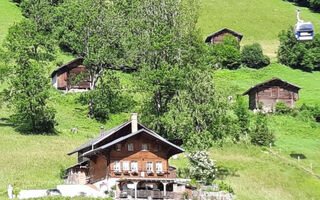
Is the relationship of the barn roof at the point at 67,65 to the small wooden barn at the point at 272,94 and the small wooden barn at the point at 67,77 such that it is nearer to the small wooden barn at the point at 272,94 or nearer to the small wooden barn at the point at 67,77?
the small wooden barn at the point at 67,77

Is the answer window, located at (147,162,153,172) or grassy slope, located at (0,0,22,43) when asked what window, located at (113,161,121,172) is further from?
grassy slope, located at (0,0,22,43)

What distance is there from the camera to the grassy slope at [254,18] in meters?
137

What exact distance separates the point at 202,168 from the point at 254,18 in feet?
311

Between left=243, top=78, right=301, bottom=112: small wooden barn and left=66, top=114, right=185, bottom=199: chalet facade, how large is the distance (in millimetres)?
41623

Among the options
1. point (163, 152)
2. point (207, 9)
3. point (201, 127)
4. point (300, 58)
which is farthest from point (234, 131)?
point (207, 9)

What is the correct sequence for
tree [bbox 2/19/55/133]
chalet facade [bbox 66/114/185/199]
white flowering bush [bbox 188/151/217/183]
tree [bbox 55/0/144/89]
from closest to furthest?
chalet facade [bbox 66/114/185/199] → white flowering bush [bbox 188/151/217/183] → tree [bbox 2/19/55/133] → tree [bbox 55/0/144/89]

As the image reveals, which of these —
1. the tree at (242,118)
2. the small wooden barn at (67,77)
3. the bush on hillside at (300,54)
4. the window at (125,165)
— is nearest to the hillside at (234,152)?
the tree at (242,118)

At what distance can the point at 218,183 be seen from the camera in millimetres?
56469

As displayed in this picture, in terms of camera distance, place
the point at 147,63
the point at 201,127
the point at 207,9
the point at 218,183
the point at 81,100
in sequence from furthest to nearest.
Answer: the point at 207,9 < the point at 81,100 < the point at 147,63 < the point at 201,127 < the point at 218,183

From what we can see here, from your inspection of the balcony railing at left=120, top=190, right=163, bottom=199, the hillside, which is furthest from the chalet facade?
the hillside

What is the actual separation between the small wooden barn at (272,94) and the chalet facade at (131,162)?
41.6 meters

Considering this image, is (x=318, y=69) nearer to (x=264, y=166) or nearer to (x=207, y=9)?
(x=207, y=9)

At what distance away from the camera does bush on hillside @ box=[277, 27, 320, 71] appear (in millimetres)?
115375

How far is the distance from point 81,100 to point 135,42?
432 inches
